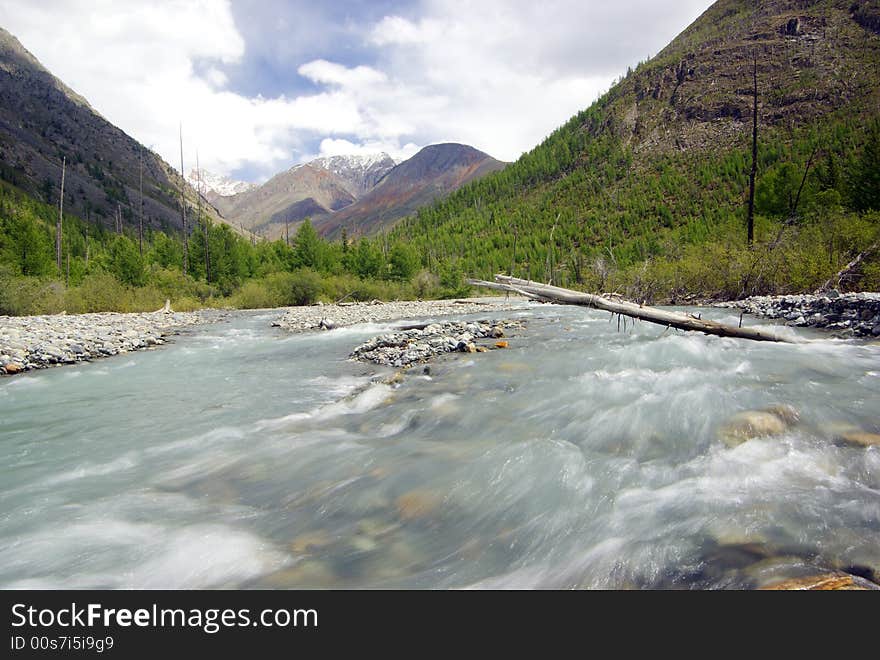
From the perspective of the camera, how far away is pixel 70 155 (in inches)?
5438

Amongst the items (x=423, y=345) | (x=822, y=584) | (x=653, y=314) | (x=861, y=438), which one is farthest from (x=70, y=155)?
(x=822, y=584)

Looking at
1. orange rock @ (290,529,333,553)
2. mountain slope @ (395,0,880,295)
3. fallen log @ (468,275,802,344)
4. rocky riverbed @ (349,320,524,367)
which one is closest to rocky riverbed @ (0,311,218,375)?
rocky riverbed @ (349,320,524,367)

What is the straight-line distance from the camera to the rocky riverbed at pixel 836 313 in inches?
484

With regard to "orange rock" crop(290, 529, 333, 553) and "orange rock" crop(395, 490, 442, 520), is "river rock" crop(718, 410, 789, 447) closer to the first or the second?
"orange rock" crop(395, 490, 442, 520)

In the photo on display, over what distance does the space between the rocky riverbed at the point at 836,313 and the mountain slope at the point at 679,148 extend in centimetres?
4325

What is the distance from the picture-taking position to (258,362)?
43.7 ft

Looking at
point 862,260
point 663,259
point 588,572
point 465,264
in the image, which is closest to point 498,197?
point 465,264

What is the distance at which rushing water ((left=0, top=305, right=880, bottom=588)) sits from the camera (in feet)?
10.9

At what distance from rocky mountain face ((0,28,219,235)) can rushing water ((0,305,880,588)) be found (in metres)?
107

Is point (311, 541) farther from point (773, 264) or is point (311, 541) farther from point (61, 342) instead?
point (773, 264)

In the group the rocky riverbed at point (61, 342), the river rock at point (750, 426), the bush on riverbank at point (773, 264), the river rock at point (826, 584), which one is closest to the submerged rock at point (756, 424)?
the river rock at point (750, 426)

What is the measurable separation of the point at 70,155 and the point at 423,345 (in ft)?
596
